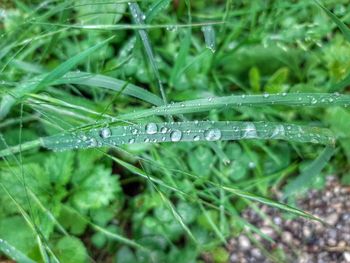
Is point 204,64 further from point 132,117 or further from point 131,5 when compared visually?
point 132,117

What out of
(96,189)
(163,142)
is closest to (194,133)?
(163,142)

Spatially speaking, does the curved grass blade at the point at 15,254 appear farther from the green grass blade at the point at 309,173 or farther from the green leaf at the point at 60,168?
the green grass blade at the point at 309,173

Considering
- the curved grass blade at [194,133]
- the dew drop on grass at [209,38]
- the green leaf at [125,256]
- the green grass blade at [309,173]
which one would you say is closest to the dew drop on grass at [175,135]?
the curved grass blade at [194,133]

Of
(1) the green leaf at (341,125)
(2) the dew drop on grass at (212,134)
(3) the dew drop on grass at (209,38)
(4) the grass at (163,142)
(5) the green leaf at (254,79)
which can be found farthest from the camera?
(5) the green leaf at (254,79)

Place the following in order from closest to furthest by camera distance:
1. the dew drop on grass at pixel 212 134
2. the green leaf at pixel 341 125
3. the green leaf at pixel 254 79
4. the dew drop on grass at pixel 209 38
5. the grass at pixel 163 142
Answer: the dew drop on grass at pixel 212 134
the dew drop on grass at pixel 209 38
the grass at pixel 163 142
the green leaf at pixel 341 125
the green leaf at pixel 254 79

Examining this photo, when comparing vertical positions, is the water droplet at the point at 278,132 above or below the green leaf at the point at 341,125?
above

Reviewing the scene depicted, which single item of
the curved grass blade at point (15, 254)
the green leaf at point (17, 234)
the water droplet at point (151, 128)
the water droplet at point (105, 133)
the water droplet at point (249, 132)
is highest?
the water droplet at point (105, 133)
